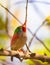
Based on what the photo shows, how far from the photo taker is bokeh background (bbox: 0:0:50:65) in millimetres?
893

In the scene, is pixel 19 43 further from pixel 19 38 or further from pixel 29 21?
pixel 29 21

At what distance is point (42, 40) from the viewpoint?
97 cm

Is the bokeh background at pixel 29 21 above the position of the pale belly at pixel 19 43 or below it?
above

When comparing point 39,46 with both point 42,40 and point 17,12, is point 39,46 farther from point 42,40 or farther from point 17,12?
point 17,12

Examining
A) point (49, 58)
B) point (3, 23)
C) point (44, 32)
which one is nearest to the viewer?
point (49, 58)

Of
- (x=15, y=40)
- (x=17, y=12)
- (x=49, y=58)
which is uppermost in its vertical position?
(x=17, y=12)

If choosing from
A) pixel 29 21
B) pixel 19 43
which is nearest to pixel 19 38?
pixel 19 43

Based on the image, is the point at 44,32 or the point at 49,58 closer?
the point at 49,58

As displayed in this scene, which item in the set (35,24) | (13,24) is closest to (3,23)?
(13,24)

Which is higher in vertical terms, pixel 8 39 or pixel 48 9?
pixel 48 9

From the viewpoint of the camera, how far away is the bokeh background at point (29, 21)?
A: 89 centimetres

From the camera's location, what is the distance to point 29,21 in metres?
0.96

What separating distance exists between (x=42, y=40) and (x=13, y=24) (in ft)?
0.61

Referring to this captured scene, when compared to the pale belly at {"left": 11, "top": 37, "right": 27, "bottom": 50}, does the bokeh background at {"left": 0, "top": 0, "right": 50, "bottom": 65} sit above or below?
above
